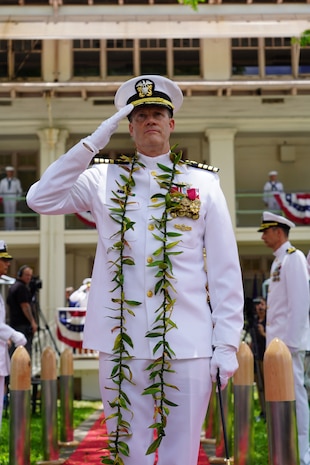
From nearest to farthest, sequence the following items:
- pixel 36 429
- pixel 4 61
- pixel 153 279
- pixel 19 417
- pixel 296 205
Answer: pixel 153 279 < pixel 19 417 < pixel 36 429 < pixel 296 205 < pixel 4 61

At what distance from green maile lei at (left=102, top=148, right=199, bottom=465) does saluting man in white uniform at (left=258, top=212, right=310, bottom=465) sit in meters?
3.25

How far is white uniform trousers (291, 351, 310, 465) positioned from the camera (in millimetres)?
6645

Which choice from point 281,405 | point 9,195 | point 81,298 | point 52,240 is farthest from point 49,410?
point 9,195

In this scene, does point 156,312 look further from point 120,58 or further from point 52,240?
point 120,58

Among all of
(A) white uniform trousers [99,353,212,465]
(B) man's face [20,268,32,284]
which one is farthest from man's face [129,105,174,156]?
(B) man's face [20,268,32,284]

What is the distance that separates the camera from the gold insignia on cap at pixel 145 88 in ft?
12.5

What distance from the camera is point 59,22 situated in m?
20.3

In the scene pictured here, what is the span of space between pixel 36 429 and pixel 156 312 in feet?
25.6

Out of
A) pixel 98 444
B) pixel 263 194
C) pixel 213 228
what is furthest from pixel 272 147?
pixel 213 228

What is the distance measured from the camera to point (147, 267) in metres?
3.62

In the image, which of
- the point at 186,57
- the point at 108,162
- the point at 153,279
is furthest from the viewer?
the point at 186,57

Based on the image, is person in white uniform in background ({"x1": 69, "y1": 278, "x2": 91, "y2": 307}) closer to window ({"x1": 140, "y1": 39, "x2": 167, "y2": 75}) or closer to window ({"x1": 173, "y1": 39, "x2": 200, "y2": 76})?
window ({"x1": 173, "y1": 39, "x2": 200, "y2": 76})

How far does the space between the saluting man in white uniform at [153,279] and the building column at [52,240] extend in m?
18.3

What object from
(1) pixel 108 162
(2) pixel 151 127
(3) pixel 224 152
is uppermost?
(3) pixel 224 152
